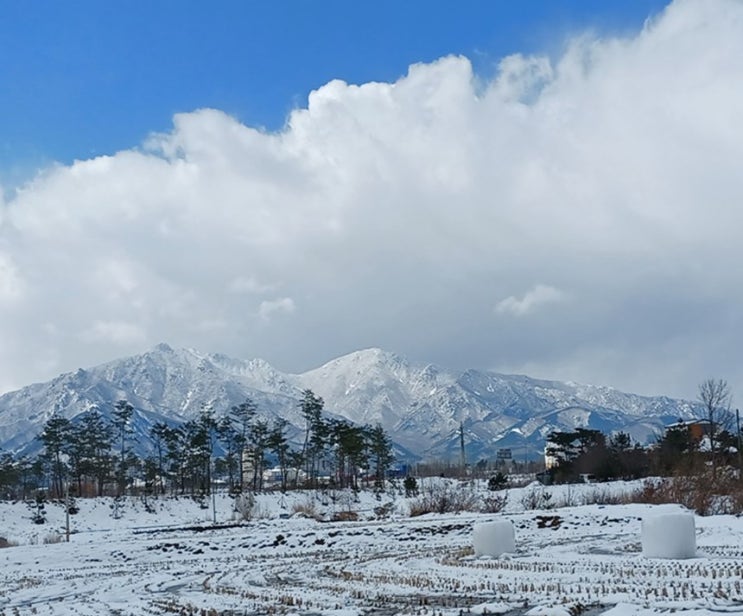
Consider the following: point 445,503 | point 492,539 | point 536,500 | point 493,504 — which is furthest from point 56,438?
point 492,539

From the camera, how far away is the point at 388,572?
58.6 ft

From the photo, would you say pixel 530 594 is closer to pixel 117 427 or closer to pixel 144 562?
pixel 144 562

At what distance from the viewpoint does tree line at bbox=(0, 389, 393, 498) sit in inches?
2709

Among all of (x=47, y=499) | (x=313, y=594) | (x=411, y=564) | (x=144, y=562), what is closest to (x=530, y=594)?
(x=313, y=594)

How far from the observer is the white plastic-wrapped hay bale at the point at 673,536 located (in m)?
16.8

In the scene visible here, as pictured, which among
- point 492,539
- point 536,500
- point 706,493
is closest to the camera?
point 492,539

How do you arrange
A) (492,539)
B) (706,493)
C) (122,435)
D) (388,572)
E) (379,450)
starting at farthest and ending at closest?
1. (379,450)
2. (122,435)
3. (706,493)
4. (492,539)
5. (388,572)

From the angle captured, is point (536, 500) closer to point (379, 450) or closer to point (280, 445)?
point (280, 445)

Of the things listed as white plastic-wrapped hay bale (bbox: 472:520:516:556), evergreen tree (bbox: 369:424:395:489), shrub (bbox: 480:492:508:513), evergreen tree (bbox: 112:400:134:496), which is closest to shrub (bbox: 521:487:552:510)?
shrub (bbox: 480:492:508:513)

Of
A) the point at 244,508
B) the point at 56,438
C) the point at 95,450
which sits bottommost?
the point at 244,508

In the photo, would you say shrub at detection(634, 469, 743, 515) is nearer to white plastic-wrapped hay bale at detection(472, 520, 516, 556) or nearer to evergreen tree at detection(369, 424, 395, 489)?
white plastic-wrapped hay bale at detection(472, 520, 516, 556)

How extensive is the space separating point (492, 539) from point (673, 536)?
4.36 m

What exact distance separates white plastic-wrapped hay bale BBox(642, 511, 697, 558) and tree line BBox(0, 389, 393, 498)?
51.9 m

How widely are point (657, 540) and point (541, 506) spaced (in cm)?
2490
